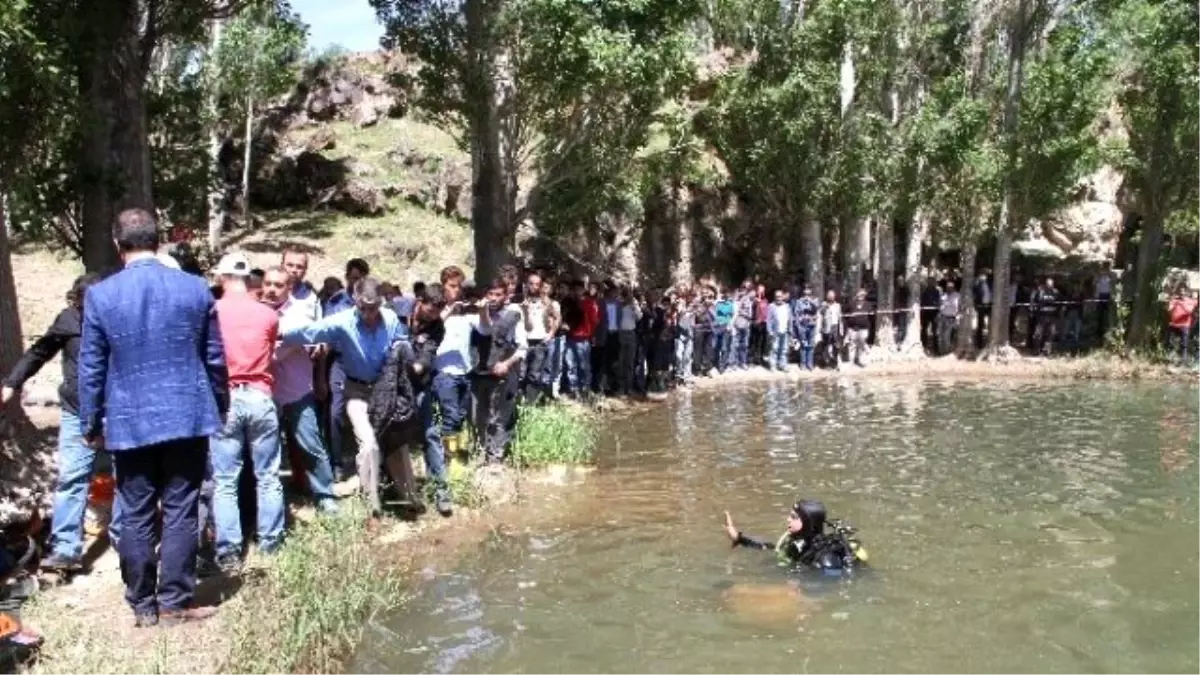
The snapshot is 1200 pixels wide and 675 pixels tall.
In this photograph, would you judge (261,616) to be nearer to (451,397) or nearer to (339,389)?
(339,389)

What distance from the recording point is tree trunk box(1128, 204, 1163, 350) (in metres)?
23.3

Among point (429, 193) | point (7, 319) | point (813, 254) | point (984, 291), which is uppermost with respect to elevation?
point (429, 193)

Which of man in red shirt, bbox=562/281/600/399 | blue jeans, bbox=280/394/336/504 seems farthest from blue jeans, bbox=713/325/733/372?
blue jeans, bbox=280/394/336/504

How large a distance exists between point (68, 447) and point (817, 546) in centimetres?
522

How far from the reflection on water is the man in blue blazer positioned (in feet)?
4.42

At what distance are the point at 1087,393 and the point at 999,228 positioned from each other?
20.8ft

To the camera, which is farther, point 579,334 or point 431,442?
point 579,334

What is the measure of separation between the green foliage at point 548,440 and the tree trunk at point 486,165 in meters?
4.30

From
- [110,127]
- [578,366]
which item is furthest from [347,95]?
[110,127]

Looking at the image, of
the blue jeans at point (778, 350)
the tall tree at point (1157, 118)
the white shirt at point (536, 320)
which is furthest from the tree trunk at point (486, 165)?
the tall tree at point (1157, 118)

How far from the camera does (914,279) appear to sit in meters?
25.9

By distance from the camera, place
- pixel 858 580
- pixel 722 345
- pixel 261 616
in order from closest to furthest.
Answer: pixel 261 616
pixel 858 580
pixel 722 345

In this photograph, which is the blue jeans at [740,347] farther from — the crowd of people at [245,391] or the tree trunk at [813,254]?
the crowd of people at [245,391]

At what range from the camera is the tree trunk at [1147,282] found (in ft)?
76.4
